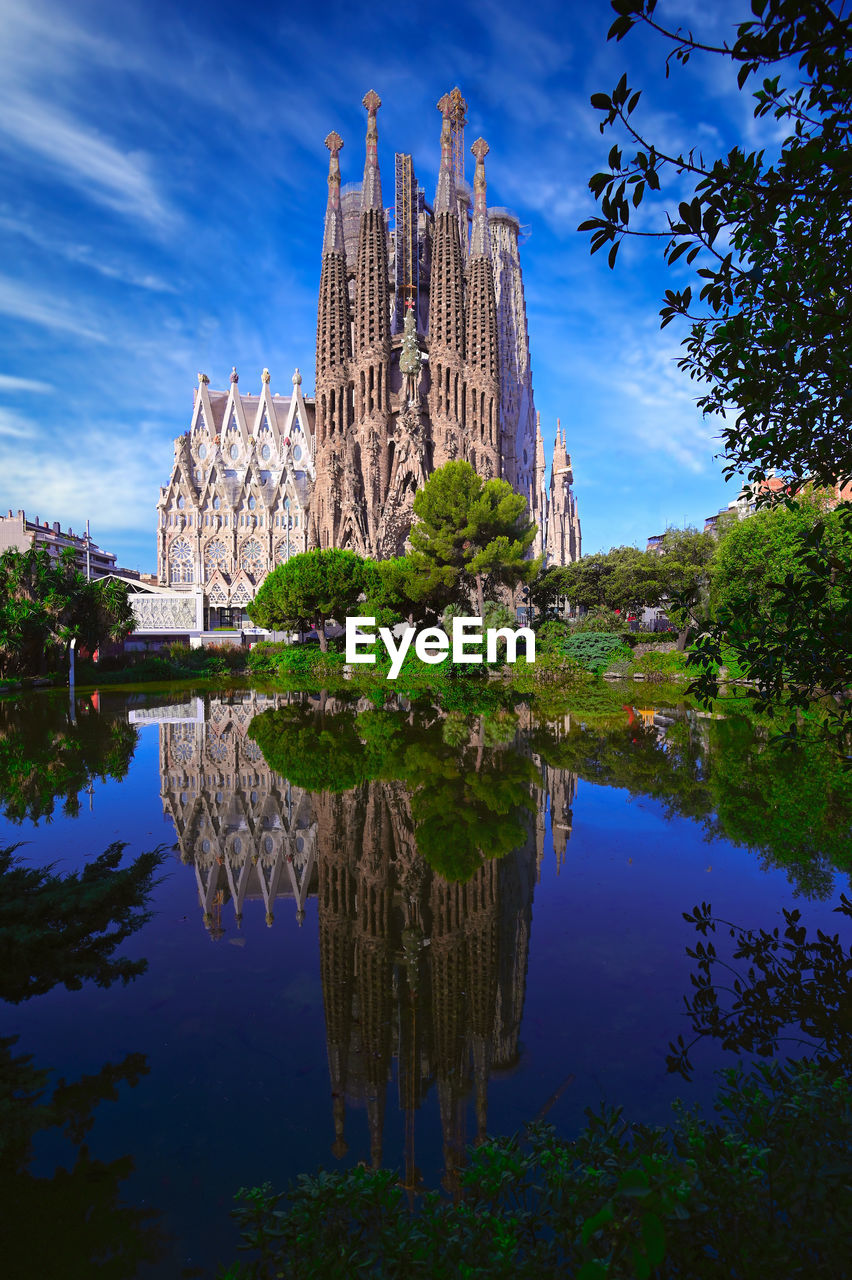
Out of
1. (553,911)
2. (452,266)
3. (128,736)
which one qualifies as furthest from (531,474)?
(553,911)

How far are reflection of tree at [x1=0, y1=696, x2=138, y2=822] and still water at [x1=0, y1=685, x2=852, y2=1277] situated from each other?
11cm

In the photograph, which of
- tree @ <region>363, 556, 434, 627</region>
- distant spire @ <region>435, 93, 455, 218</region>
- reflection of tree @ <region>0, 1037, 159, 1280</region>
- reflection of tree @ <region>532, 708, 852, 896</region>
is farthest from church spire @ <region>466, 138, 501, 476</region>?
reflection of tree @ <region>0, 1037, 159, 1280</region>

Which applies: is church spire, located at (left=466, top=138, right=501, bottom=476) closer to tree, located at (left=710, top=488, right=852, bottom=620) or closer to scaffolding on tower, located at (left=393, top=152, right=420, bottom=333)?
scaffolding on tower, located at (left=393, top=152, right=420, bottom=333)

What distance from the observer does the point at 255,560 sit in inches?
2126

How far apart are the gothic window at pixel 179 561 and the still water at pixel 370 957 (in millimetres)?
47939

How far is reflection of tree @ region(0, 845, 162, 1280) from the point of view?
206 centimetres

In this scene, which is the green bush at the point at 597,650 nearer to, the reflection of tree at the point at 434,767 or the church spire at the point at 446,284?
the reflection of tree at the point at 434,767

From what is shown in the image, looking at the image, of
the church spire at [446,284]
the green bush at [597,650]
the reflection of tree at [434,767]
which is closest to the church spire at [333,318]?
the church spire at [446,284]

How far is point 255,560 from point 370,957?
52.8m

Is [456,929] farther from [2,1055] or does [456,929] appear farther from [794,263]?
[794,263]

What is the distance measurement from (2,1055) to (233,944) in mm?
1580

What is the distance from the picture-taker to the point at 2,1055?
276 centimetres

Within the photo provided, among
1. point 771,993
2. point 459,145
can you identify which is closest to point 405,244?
point 459,145

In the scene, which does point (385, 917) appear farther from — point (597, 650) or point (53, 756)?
point (597, 650)
